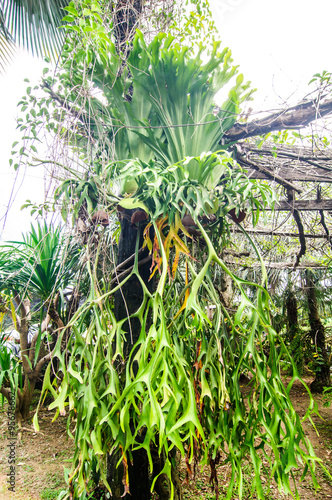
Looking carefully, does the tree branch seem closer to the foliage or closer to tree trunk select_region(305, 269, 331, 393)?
the foliage

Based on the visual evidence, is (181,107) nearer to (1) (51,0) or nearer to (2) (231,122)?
(2) (231,122)

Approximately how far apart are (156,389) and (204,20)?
9.48 ft

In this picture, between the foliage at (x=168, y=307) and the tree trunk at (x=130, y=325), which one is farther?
the tree trunk at (x=130, y=325)

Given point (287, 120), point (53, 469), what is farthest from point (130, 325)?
point (53, 469)

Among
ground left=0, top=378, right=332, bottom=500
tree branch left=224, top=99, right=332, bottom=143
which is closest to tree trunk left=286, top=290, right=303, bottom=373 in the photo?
ground left=0, top=378, right=332, bottom=500

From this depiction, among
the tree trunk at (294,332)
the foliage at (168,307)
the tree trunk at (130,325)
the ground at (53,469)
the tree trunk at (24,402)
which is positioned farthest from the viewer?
the tree trunk at (294,332)

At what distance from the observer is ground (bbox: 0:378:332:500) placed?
2.01m

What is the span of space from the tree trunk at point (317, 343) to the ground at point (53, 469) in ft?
3.47

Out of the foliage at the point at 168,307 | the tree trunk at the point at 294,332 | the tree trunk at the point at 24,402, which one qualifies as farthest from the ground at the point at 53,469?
the tree trunk at the point at 294,332

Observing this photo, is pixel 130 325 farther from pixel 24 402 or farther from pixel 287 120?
pixel 24 402

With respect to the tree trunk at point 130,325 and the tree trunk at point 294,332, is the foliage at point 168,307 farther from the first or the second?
the tree trunk at point 294,332

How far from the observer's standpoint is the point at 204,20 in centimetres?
269

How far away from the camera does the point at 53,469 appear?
7.51ft

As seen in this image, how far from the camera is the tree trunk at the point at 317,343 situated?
167 inches
